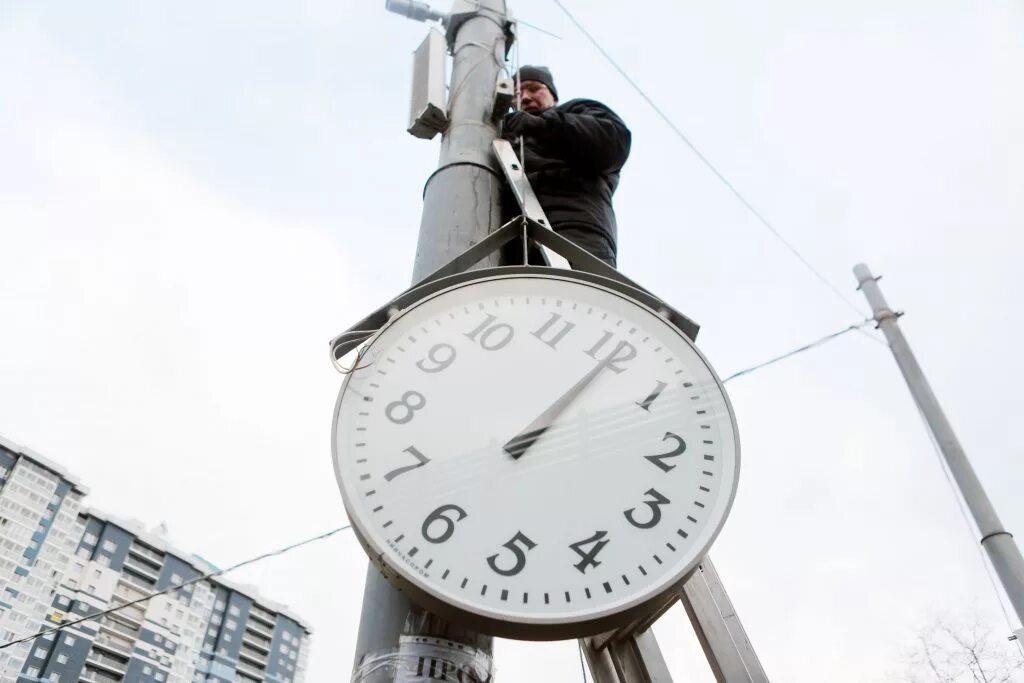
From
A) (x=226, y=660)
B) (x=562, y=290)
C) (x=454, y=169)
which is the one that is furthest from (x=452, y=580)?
(x=226, y=660)

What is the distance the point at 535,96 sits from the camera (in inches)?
92.1

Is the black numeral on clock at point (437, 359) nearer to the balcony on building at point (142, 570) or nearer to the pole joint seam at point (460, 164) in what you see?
the pole joint seam at point (460, 164)

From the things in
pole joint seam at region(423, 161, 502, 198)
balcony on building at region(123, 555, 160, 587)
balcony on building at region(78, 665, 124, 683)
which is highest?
balcony on building at region(123, 555, 160, 587)

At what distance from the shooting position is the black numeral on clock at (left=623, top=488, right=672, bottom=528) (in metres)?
0.93

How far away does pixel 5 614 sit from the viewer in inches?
1193

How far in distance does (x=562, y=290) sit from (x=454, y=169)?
62 cm

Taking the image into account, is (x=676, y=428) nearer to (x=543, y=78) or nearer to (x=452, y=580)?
(x=452, y=580)

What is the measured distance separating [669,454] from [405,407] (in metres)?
0.38

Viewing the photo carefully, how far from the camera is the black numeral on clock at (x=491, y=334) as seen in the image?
3.84 feet

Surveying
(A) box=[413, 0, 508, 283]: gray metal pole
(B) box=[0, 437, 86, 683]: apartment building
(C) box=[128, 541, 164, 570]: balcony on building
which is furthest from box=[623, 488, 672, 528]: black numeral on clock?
(C) box=[128, 541, 164, 570]: balcony on building

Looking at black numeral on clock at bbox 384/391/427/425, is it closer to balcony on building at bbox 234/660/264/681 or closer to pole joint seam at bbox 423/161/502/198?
pole joint seam at bbox 423/161/502/198

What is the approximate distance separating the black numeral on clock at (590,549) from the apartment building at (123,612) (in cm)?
3206

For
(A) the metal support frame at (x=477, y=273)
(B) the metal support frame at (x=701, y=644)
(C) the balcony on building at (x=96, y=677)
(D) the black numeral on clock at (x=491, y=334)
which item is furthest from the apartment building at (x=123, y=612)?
(D) the black numeral on clock at (x=491, y=334)

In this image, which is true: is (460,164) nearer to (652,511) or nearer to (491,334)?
(491,334)
